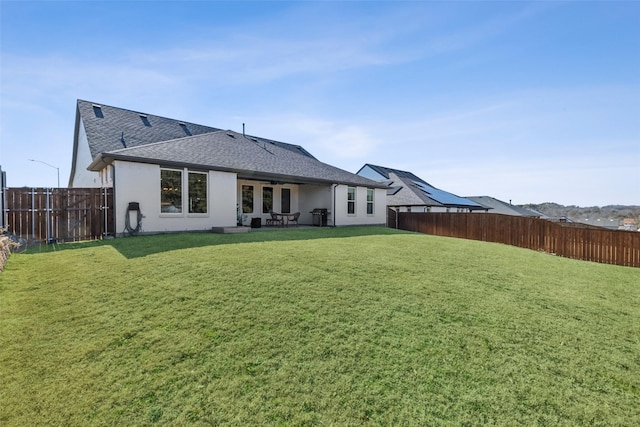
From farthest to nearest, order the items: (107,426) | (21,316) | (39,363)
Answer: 1. (21,316)
2. (39,363)
3. (107,426)

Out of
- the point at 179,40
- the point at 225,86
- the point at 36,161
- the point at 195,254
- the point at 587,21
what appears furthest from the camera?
the point at 36,161

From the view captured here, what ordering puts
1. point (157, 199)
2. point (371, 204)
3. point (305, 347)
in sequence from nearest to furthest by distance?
point (305, 347), point (157, 199), point (371, 204)

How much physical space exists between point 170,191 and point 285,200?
7669mm

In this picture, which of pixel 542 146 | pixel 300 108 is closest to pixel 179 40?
pixel 300 108

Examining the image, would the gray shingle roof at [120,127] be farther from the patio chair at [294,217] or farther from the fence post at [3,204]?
the patio chair at [294,217]

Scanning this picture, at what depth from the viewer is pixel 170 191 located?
35.9ft

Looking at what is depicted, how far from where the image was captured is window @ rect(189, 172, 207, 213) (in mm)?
11469

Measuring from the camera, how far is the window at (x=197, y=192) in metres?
11.5

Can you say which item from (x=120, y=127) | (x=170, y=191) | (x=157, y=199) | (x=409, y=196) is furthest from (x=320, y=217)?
(x=120, y=127)

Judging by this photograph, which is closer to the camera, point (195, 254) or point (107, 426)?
point (107, 426)

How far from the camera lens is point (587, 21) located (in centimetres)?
888

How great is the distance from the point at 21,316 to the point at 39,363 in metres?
1.56

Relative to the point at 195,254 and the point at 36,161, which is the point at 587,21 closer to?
the point at 195,254

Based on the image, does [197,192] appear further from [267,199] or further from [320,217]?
[320,217]
